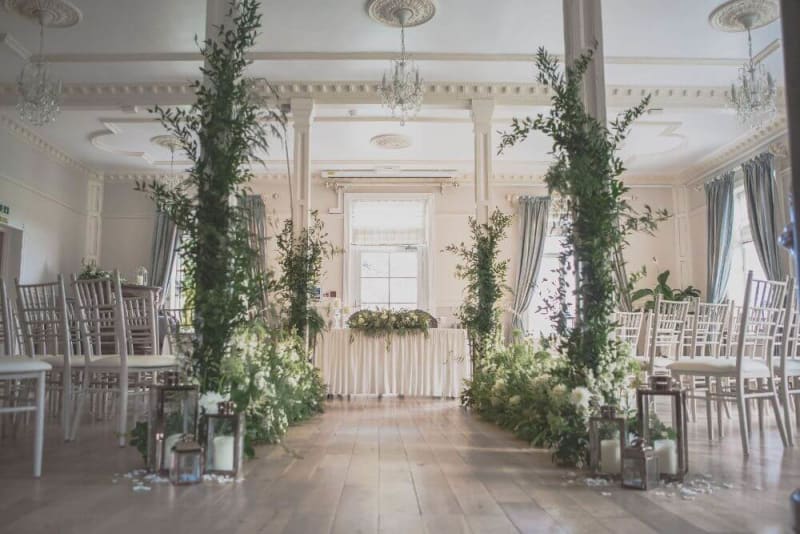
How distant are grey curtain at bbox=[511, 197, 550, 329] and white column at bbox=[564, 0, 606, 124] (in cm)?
679

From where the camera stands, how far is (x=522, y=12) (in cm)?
550

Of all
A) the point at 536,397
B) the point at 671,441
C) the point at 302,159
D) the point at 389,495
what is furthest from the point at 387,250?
the point at 389,495

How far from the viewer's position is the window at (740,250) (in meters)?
8.89

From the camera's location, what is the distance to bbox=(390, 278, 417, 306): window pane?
10.4 meters

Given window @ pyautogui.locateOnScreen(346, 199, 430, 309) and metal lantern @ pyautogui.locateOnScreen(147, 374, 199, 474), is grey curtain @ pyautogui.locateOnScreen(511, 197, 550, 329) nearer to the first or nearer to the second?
window @ pyautogui.locateOnScreen(346, 199, 430, 309)

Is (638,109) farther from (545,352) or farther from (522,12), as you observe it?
(522,12)

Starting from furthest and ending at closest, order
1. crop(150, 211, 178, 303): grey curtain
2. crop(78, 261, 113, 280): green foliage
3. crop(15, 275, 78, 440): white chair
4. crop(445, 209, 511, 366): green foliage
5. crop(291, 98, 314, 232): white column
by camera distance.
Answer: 1. crop(150, 211, 178, 303): grey curtain
2. crop(78, 261, 113, 280): green foliage
3. crop(291, 98, 314, 232): white column
4. crop(445, 209, 511, 366): green foliage
5. crop(15, 275, 78, 440): white chair

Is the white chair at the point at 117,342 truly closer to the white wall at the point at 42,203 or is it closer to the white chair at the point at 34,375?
the white chair at the point at 34,375

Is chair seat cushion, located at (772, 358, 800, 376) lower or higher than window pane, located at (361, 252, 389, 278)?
lower

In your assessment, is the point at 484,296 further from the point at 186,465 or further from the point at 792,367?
the point at 186,465

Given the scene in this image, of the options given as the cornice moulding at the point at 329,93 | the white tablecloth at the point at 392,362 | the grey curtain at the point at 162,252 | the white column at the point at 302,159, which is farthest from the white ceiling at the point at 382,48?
the white tablecloth at the point at 392,362

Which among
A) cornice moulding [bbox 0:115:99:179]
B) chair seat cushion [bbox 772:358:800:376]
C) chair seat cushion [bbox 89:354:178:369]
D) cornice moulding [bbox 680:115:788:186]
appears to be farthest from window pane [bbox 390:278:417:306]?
chair seat cushion [bbox 772:358:800:376]

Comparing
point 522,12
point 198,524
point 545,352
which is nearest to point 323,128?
point 522,12

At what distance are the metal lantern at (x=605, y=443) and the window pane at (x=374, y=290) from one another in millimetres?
7683
